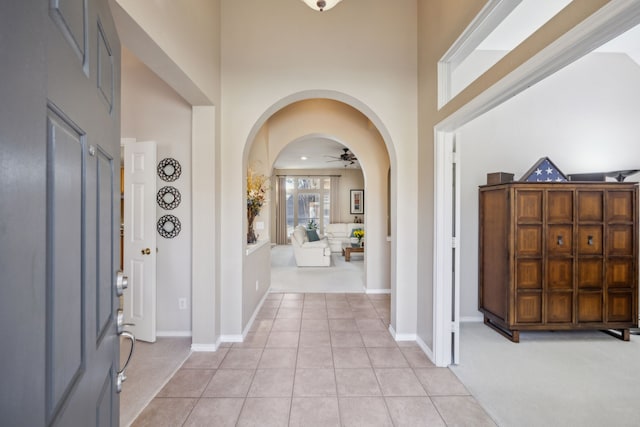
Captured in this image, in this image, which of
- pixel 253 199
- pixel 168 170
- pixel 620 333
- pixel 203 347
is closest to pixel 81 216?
pixel 203 347

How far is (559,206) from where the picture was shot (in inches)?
121

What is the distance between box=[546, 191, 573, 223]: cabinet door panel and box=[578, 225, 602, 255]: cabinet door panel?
0.62 ft

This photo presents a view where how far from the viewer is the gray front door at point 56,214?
43 cm

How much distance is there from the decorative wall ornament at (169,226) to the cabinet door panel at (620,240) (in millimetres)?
4512

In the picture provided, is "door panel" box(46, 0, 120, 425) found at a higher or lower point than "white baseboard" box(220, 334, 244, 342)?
higher

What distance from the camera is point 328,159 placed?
9586mm

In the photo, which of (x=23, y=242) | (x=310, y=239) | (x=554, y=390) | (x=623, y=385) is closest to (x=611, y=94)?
(x=623, y=385)

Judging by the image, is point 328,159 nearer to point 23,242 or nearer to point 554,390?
point 554,390

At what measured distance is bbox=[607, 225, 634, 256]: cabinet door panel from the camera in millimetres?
3076

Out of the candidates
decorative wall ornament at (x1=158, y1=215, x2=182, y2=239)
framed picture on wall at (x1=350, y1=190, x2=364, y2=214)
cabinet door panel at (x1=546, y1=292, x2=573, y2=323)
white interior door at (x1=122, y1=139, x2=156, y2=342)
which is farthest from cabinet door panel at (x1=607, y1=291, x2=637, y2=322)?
framed picture on wall at (x1=350, y1=190, x2=364, y2=214)

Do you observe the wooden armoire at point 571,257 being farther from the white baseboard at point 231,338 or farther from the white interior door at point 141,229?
the white interior door at point 141,229

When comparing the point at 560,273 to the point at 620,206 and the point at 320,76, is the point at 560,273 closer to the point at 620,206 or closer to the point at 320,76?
the point at 620,206

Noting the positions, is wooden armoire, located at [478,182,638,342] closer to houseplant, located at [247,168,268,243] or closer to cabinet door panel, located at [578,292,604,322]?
cabinet door panel, located at [578,292,604,322]

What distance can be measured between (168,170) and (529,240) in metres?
3.85
